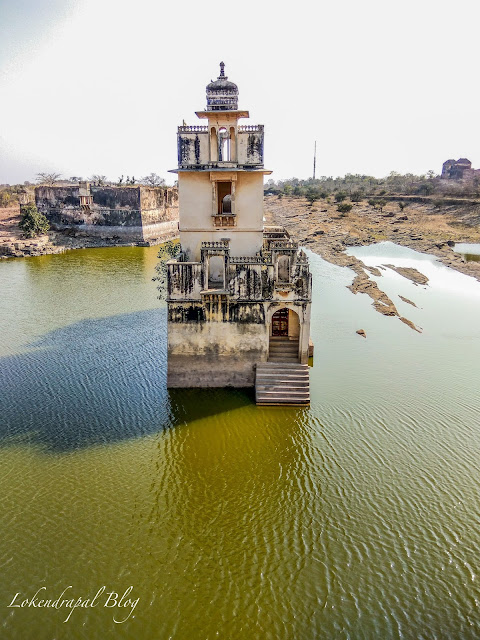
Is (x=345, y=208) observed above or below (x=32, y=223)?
above

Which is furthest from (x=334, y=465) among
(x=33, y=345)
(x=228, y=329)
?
(x=33, y=345)

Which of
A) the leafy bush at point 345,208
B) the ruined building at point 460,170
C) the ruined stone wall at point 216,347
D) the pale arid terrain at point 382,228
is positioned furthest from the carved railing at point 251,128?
the ruined building at point 460,170

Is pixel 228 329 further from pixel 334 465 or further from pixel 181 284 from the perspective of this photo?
pixel 334 465

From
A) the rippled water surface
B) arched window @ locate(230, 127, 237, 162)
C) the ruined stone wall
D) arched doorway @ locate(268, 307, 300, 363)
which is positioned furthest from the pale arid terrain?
the ruined stone wall

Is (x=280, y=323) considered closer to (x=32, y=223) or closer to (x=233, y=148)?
(x=233, y=148)

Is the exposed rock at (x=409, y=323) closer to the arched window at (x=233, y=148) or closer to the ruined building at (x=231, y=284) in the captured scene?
the ruined building at (x=231, y=284)

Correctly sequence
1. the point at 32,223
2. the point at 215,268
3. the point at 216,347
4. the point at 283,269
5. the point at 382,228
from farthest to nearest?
the point at 382,228, the point at 32,223, the point at 215,268, the point at 283,269, the point at 216,347

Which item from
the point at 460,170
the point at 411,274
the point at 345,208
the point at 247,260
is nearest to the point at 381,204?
the point at 345,208
